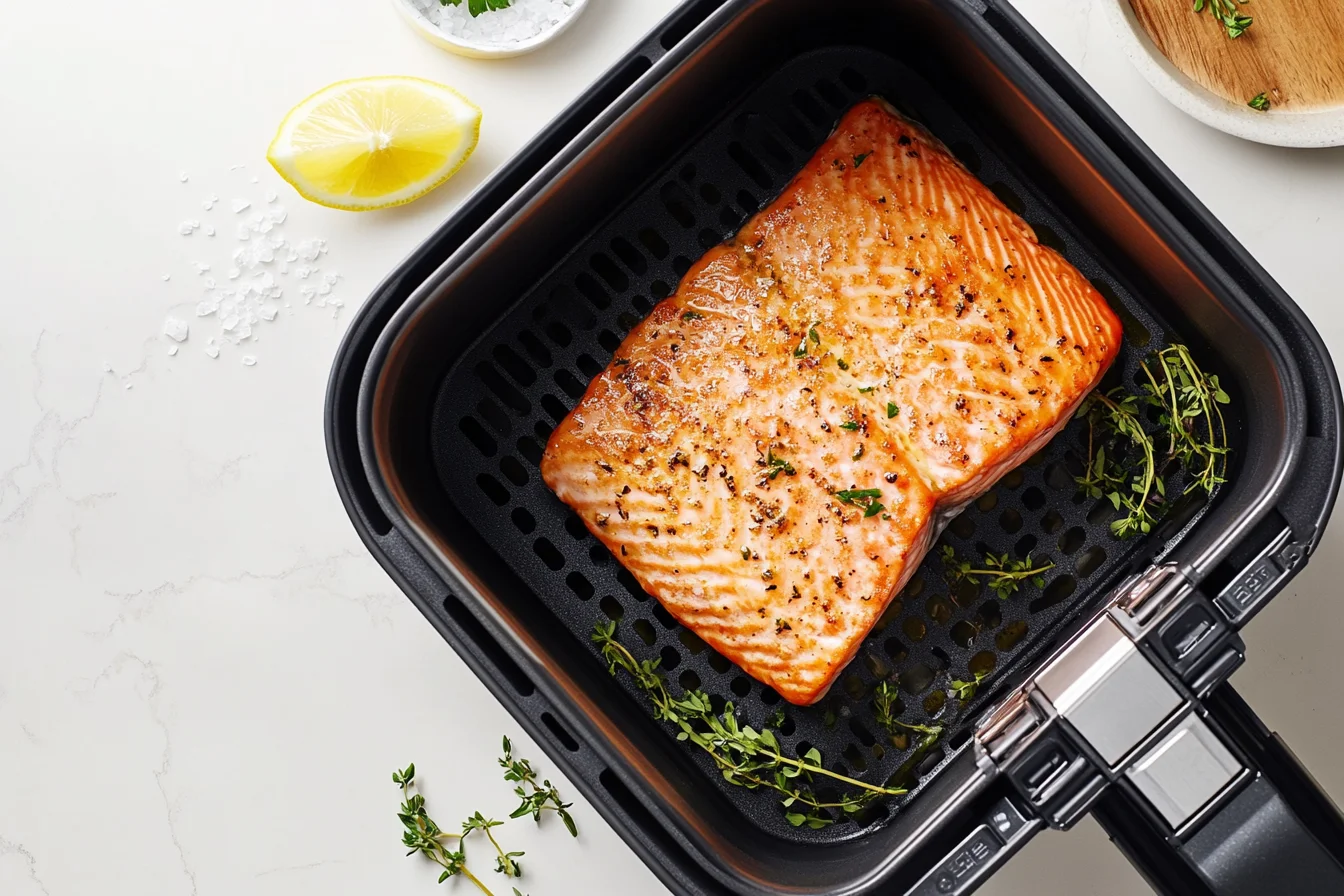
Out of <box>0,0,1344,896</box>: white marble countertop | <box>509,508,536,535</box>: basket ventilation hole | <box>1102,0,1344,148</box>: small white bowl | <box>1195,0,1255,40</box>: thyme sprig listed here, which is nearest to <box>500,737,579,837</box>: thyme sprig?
<box>0,0,1344,896</box>: white marble countertop

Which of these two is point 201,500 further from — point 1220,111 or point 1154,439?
point 1220,111

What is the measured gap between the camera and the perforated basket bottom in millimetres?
1656

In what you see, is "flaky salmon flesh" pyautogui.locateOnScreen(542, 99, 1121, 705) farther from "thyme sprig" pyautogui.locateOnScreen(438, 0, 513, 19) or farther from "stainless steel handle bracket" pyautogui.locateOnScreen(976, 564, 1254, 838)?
"thyme sprig" pyautogui.locateOnScreen(438, 0, 513, 19)

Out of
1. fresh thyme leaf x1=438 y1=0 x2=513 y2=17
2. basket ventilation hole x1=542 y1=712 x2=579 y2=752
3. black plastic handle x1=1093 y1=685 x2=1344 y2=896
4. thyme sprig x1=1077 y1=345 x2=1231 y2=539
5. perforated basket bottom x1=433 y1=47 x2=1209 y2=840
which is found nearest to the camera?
black plastic handle x1=1093 y1=685 x2=1344 y2=896

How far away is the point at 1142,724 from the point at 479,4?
152cm

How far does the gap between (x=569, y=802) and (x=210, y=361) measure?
1.01 metres

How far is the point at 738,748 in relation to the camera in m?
1.54

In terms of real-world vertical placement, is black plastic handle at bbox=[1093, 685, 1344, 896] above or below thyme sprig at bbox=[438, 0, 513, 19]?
below

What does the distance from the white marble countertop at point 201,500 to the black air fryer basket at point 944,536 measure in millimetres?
284

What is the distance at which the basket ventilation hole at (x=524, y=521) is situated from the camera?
169cm

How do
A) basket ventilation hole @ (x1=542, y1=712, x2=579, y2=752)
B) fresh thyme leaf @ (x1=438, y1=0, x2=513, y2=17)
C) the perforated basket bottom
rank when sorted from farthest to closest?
fresh thyme leaf @ (x1=438, y1=0, x2=513, y2=17) → the perforated basket bottom → basket ventilation hole @ (x1=542, y1=712, x2=579, y2=752)

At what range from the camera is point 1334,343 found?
173cm

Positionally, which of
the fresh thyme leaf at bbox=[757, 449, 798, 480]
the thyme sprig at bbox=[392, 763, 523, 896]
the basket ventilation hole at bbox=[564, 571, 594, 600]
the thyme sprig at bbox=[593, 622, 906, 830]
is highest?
the fresh thyme leaf at bbox=[757, 449, 798, 480]

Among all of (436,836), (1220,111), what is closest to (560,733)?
(436,836)
